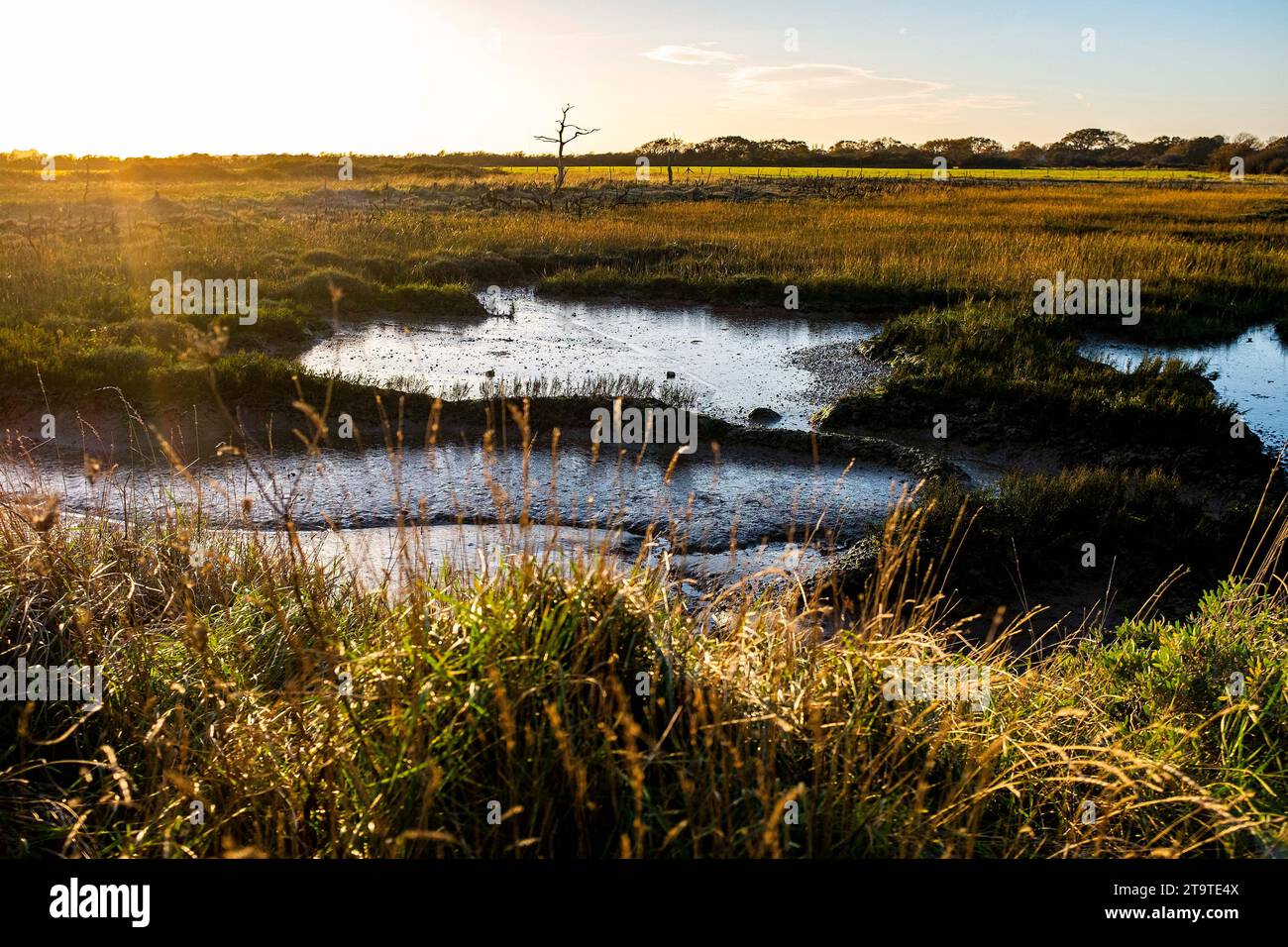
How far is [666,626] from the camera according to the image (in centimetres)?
348

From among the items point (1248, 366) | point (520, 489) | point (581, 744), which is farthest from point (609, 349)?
point (581, 744)

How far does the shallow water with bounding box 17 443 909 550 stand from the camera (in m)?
8.16

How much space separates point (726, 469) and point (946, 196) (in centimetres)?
4249

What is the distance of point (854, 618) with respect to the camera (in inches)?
269

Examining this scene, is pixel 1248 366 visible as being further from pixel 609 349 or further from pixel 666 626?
pixel 666 626

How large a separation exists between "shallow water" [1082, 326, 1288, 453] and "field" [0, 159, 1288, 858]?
61 cm

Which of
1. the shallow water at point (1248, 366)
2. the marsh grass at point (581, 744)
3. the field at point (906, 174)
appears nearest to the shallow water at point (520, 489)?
the marsh grass at point (581, 744)

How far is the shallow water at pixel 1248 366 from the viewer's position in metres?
12.4

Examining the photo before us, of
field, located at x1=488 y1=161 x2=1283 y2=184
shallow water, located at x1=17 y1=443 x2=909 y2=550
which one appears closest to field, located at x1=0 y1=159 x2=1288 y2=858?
shallow water, located at x1=17 y1=443 x2=909 y2=550

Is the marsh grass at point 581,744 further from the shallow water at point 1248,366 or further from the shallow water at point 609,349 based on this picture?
the shallow water at point 1248,366

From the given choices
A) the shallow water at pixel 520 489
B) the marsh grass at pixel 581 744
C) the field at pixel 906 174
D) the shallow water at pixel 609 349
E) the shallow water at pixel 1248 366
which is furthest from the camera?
the field at pixel 906 174

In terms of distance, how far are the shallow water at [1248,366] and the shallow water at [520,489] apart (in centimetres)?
644

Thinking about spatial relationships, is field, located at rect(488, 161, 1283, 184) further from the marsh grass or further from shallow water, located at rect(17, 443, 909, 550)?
the marsh grass
